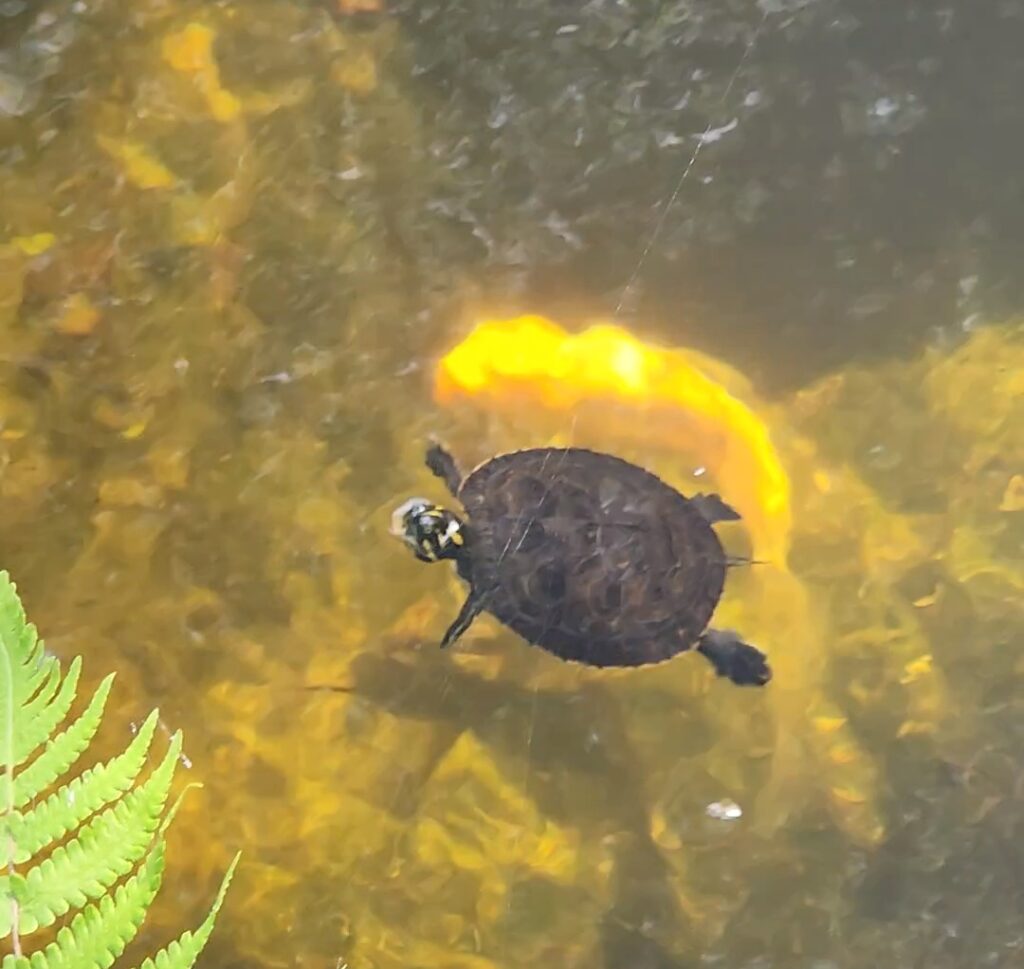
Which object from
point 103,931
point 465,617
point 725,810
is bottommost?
point 725,810

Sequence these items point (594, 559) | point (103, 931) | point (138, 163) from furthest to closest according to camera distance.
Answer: point (138, 163)
point (594, 559)
point (103, 931)

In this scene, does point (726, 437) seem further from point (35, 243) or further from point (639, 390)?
point (35, 243)

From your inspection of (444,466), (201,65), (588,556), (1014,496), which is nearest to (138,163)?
(201,65)

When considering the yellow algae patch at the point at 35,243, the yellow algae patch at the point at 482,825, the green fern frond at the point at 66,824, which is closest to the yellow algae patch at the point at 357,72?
the yellow algae patch at the point at 35,243

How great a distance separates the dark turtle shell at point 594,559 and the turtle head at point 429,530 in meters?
0.01

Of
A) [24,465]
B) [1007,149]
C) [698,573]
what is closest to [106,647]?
[24,465]

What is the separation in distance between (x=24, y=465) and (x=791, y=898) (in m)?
0.64

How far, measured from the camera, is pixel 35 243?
83cm

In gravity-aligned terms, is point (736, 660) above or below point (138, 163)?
below

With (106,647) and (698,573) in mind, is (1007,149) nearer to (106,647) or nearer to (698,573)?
(698,573)

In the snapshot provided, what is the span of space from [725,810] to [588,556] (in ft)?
0.67

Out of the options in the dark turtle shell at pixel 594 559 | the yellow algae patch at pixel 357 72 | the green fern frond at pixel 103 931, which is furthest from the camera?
the yellow algae patch at pixel 357 72

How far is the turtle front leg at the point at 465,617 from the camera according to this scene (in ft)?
2.55

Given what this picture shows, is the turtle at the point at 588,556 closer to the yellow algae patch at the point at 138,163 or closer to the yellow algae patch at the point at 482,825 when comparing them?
the yellow algae patch at the point at 482,825
